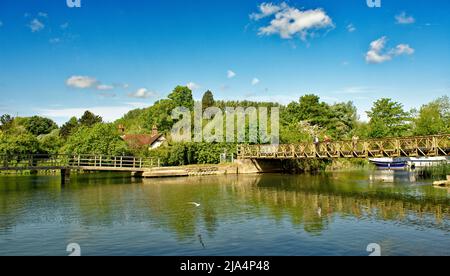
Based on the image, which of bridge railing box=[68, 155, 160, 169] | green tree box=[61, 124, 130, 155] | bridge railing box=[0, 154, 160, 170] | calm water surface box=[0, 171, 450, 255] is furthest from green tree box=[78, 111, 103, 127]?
calm water surface box=[0, 171, 450, 255]

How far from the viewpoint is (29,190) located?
32438 millimetres

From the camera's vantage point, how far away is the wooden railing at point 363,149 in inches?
1086

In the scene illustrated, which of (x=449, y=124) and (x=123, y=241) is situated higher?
(x=449, y=124)

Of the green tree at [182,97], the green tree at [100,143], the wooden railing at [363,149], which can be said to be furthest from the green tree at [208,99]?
the wooden railing at [363,149]

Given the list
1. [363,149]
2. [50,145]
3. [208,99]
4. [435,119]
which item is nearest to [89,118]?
[50,145]

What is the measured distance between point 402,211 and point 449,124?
46034 millimetres

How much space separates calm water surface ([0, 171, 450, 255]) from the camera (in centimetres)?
1435

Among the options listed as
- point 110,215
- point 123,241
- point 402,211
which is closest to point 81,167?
point 110,215

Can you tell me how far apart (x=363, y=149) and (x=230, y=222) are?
17.8 m

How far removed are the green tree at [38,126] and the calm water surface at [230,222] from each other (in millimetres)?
76826

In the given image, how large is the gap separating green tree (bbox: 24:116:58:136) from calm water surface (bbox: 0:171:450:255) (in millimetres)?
76826

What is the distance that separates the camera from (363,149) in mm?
32469

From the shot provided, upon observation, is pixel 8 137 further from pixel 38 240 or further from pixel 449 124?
pixel 449 124

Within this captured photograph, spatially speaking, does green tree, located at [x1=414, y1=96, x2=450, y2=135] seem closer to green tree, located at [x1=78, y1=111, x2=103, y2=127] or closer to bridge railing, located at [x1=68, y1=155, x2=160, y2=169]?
bridge railing, located at [x1=68, y1=155, x2=160, y2=169]
